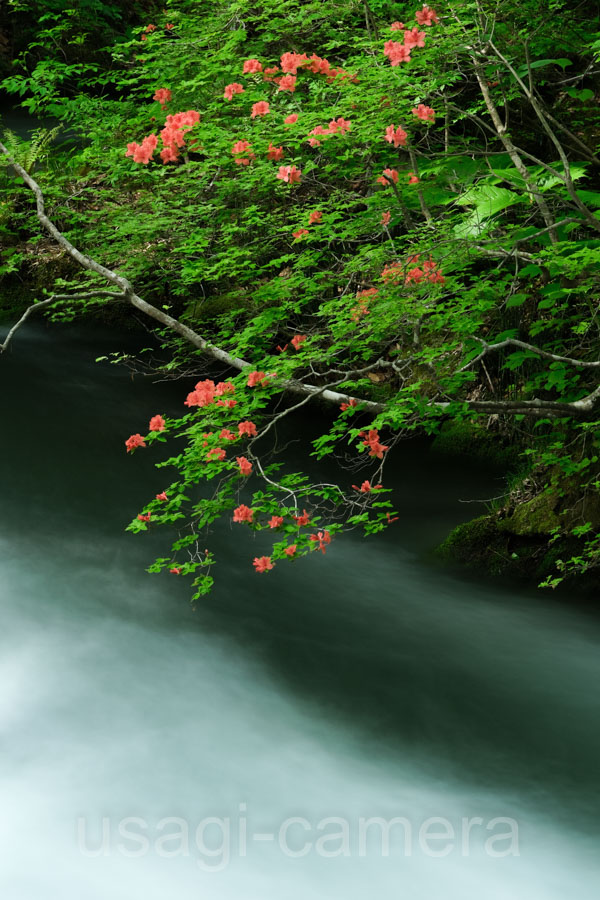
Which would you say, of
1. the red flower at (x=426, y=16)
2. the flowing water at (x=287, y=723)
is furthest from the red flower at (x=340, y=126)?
the flowing water at (x=287, y=723)

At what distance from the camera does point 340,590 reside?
5551 millimetres

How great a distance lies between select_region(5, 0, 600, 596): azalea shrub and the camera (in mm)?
3816

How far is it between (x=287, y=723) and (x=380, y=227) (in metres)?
2.77

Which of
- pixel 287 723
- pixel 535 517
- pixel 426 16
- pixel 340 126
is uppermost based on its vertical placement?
pixel 426 16

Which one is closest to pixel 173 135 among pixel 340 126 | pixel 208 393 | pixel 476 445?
pixel 340 126

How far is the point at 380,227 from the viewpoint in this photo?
480 centimetres

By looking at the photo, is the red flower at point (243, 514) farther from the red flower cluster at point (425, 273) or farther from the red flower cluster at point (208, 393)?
the red flower cluster at point (425, 273)

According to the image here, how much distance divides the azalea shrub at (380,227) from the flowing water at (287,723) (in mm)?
543

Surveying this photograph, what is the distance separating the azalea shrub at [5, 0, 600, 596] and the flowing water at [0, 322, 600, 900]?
21.4 inches

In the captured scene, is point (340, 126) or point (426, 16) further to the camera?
point (340, 126)

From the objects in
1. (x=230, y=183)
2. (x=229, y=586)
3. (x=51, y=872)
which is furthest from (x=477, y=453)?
(x=51, y=872)

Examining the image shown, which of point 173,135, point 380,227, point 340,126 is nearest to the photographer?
point 340,126

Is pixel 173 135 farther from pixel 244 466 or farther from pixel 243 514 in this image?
pixel 243 514

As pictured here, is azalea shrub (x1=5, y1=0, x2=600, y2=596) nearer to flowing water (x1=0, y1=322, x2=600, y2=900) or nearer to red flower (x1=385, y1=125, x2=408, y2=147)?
red flower (x1=385, y1=125, x2=408, y2=147)
